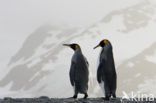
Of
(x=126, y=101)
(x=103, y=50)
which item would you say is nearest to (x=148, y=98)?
(x=126, y=101)

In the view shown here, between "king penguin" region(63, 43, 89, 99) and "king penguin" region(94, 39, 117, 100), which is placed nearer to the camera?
"king penguin" region(94, 39, 117, 100)

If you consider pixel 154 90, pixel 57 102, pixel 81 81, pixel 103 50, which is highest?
pixel 154 90

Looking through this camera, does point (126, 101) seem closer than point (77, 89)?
Yes

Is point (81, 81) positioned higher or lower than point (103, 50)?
lower

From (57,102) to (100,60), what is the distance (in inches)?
123

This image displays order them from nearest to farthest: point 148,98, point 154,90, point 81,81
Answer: point 148,98, point 81,81, point 154,90

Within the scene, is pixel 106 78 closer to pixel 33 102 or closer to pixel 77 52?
pixel 77 52

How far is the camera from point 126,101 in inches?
583

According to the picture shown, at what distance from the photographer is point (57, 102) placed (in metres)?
14.2

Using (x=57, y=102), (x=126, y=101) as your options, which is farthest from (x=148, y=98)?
(x=57, y=102)

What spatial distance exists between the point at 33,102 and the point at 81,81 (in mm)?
3132

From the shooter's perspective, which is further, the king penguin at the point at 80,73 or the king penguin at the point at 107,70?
the king penguin at the point at 80,73

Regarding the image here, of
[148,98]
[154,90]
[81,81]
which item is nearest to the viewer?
[148,98]

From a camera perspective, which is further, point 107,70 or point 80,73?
point 80,73
